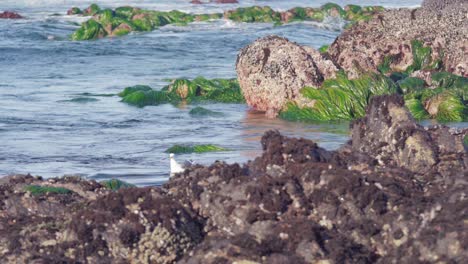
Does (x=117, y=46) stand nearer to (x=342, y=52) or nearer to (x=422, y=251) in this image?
(x=342, y=52)

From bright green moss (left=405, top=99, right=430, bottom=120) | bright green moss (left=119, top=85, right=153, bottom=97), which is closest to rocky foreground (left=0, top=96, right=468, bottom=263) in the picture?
bright green moss (left=405, top=99, right=430, bottom=120)

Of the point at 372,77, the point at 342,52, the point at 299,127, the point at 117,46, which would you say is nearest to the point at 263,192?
the point at 299,127

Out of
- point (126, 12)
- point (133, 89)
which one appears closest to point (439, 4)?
point (133, 89)

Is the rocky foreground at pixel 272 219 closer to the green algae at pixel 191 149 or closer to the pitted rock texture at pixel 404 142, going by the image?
the pitted rock texture at pixel 404 142

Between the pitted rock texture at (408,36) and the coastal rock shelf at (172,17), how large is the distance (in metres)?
11.0

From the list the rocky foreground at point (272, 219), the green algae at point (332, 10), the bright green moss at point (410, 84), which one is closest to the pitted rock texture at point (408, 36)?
the bright green moss at point (410, 84)

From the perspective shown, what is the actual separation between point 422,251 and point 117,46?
19.5 m

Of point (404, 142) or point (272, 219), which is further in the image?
point (404, 142)

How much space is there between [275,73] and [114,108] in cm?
240

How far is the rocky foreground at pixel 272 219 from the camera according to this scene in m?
4.37

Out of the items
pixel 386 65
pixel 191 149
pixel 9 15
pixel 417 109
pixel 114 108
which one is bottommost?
pixel 9 15

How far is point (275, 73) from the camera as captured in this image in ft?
43.1

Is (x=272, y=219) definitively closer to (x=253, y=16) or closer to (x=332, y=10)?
(x=253, y=16)

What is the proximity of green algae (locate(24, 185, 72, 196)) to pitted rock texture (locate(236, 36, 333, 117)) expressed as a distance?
Answer: 7402mm
